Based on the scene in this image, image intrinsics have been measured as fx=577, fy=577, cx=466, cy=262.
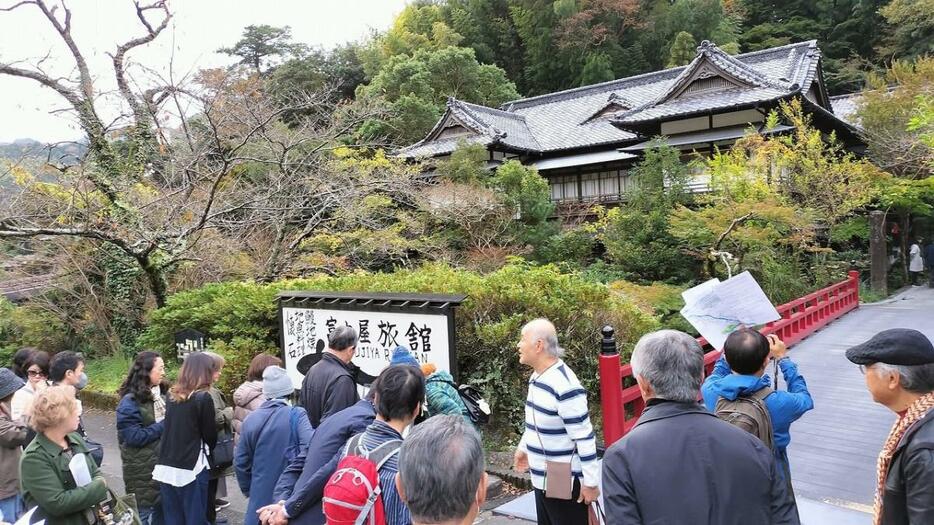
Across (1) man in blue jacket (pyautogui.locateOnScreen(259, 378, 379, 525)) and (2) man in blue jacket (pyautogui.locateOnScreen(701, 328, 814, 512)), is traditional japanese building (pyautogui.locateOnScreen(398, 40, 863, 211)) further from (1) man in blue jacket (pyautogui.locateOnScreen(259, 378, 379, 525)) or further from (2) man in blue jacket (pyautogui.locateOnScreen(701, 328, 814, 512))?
(1) man in blue jacket (pyautogui.locateOnScreen(259, 378, 379, 525))

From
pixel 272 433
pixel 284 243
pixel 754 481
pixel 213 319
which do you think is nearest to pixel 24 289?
pixel 284 243

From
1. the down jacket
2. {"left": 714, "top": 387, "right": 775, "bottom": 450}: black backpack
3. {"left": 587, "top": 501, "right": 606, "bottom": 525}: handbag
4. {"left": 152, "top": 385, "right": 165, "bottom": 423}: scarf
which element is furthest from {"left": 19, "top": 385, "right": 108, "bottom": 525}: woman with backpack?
the down jacket

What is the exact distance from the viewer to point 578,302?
19.3ft

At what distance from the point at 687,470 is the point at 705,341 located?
549 cm

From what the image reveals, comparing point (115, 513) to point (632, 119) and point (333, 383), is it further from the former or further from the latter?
point (632, 119)

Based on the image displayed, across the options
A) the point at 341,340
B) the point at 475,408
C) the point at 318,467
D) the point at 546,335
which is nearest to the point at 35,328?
the point at 341,340

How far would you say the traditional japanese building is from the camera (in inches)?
666

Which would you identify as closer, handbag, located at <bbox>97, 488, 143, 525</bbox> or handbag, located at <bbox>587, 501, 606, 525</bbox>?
handbag, located at <bbox>97, 488, 143, 525</bbox>

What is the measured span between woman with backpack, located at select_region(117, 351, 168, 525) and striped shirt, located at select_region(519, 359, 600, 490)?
2.67m

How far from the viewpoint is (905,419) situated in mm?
2004

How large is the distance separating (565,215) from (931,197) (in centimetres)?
1116

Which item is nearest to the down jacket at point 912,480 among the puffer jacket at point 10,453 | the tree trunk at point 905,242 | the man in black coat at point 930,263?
the puffer jacket at point 10,453

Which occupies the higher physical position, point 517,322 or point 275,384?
point 275,384

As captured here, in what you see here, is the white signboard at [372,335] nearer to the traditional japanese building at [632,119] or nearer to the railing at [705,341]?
the railing at [705,341]
